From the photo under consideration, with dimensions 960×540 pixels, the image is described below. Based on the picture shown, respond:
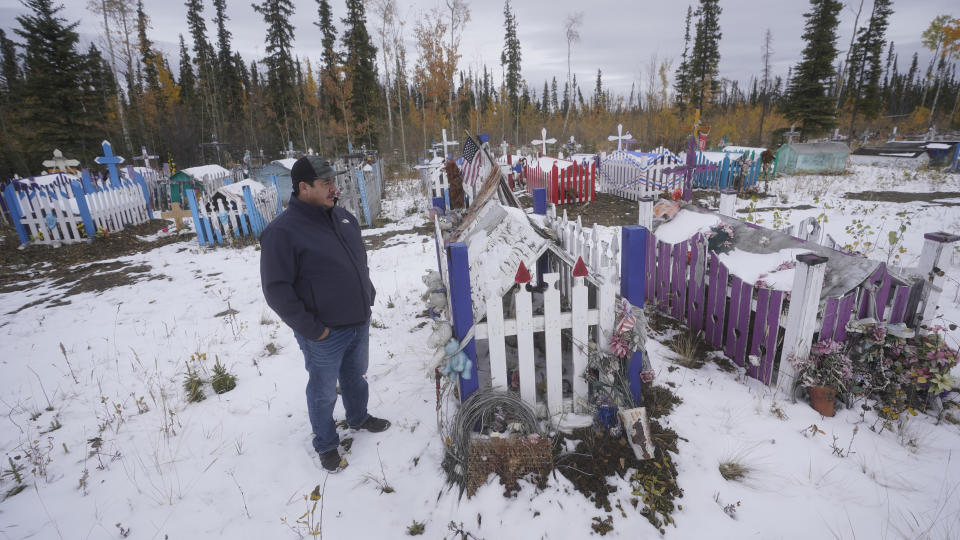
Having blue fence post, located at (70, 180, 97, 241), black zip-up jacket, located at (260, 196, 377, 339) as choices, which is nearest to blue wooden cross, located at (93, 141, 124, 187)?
blue fence post, located at (70, 180, 97, 241)

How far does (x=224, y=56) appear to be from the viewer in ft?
116

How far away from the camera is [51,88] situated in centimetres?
1858

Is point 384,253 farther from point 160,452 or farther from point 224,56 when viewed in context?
point 224,56

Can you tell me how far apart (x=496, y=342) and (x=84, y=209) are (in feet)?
42.6

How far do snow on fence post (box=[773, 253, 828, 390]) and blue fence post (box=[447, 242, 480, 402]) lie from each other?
225 centimetres

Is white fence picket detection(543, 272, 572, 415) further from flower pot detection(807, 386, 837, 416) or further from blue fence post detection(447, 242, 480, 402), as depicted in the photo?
flower pot detection(807, 386, 837, 416)

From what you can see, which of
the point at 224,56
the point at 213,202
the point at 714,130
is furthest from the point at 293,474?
the point at 224,56

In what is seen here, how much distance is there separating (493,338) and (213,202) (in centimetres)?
1034

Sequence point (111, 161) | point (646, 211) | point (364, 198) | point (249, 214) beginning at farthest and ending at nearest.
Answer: point (111, 161) → point (364, 198) → point (249, 214) → point (646, 211)

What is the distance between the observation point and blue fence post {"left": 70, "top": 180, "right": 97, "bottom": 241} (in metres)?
9.51

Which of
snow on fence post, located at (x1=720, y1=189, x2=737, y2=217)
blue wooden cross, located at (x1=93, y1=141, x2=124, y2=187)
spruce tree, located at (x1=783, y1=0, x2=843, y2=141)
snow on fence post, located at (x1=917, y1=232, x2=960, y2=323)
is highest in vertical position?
spruce tree, located at (x1=783, y1=0, x2=843, y2=141)

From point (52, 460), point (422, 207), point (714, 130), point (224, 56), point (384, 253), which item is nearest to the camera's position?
point (52, 460)

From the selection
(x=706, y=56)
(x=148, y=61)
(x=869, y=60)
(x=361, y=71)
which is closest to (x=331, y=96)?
(x=361, y=71)

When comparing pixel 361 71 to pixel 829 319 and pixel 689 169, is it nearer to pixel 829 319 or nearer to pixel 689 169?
pixel 689 169
